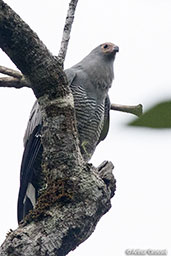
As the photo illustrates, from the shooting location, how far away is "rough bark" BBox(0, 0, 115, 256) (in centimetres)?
221

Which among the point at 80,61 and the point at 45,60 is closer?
the point at 45,60

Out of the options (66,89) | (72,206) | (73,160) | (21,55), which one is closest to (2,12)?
(21,55)

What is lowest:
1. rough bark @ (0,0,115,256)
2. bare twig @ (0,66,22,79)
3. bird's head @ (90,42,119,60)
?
rough bark @ (0,0,115,256)

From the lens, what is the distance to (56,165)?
97.8 inches

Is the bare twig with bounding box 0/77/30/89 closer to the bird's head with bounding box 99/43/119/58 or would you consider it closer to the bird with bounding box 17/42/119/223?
the bird with bounding box 17/42/119/223

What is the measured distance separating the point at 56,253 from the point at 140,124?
6.27 ft

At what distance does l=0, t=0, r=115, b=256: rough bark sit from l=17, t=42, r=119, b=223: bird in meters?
1.90

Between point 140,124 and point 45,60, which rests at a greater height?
point 45,60

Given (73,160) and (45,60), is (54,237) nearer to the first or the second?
(73,160)

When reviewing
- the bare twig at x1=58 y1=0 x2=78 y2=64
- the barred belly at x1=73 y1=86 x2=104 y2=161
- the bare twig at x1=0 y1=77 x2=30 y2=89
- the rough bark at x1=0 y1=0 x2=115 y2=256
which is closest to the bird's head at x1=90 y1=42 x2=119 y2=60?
the barred belly at x1=73 y1=86 x2=104 y2=161

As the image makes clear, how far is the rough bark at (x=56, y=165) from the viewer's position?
7.25 feet

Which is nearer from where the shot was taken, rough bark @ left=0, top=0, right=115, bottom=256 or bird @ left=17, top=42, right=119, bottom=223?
rough bark @ left=0, top=0, right=115, bottom=256

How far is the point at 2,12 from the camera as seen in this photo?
2.12 meters

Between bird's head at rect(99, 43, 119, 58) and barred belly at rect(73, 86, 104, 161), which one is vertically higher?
bird's head at rect(99, 43, 119, 58)
